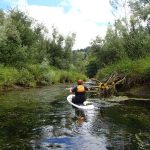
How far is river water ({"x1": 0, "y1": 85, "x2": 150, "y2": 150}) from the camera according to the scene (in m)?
12.1

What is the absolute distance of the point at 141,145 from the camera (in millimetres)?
11977

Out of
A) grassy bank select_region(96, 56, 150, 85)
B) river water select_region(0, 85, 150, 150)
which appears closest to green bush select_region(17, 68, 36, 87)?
grassy bank select_region(96, 56, 150, 85)

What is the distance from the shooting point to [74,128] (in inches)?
604

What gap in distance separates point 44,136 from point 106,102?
39.8ft

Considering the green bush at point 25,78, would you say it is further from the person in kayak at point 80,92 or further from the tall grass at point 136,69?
the person in kayak at point 80,92

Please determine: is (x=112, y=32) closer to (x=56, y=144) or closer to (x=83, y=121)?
(x=83, y=121)

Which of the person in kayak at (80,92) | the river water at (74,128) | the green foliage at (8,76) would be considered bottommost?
the river water at (74,128)

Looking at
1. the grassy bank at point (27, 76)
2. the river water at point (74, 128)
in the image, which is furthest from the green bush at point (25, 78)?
the river water at point (74, 128)

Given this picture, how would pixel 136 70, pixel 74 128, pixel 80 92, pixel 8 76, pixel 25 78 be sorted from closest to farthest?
pixel 74 128, pixel 80 92, pixel 136 70, pixel 8 76, pixel 25 78

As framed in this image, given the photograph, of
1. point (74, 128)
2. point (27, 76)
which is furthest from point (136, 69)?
point (74, 128)

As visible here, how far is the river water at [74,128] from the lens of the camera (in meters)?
12.1

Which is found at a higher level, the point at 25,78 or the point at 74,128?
the point at 25,78

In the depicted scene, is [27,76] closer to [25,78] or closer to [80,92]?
[25,78]

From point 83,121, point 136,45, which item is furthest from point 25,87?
point 83,121
